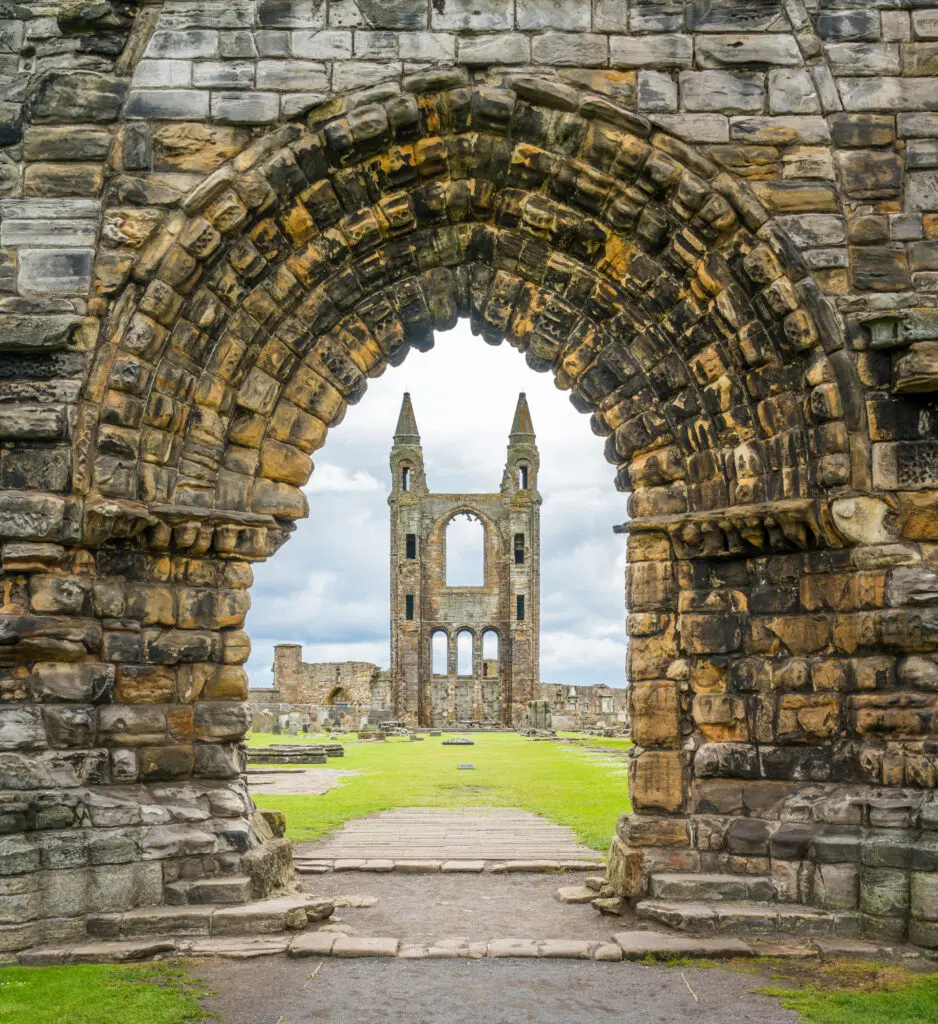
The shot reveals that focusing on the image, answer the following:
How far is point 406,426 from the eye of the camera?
59.1m

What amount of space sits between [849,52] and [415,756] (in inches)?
708

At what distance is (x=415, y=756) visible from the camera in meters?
23.0

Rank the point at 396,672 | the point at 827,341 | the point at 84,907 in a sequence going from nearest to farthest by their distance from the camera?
1. the point at 84,907
2. the point at 827,341
3. the point at 396,672

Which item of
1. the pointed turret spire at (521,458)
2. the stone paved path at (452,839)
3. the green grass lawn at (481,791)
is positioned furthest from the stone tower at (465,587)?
the stone paved path at (452,839)

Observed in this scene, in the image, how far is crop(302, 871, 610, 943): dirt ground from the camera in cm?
677

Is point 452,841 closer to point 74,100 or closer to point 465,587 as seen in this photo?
point 74,100

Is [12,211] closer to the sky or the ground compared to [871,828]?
closer to the sky

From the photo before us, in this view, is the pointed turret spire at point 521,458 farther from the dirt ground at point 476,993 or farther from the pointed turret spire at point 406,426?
the dirt ground at point 476,993

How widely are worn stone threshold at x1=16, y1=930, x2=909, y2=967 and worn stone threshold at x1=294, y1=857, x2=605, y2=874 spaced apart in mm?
2329

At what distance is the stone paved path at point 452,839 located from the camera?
9.21 m

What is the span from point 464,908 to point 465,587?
50.1m

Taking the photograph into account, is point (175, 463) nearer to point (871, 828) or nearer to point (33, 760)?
point (33, 760)

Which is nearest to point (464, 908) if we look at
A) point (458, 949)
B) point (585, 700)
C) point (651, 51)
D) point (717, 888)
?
point (458, 949)

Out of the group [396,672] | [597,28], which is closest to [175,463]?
[597,28]
